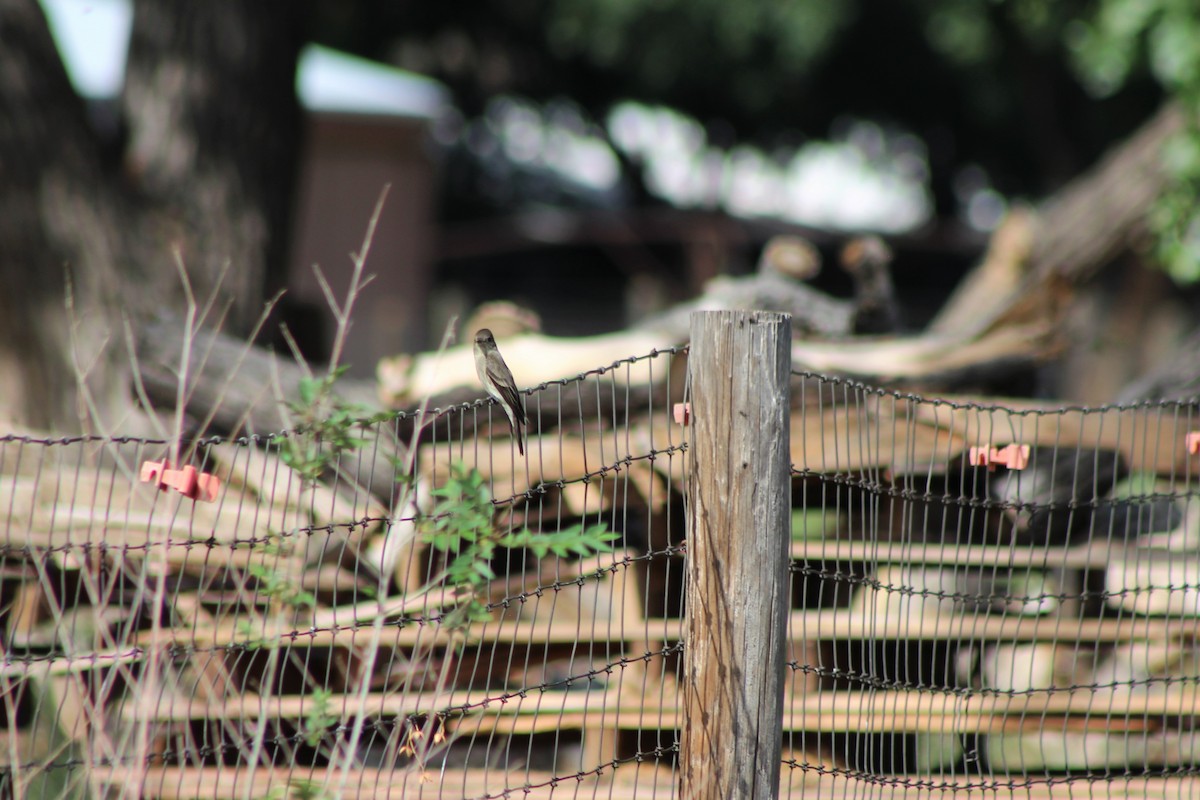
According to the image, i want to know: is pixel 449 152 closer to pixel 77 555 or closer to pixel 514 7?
pixel 514 7

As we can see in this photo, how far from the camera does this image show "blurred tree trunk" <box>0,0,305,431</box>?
6.61m

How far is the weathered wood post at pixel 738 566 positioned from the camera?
9.66 ft

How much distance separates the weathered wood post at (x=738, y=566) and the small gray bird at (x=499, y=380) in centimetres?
71

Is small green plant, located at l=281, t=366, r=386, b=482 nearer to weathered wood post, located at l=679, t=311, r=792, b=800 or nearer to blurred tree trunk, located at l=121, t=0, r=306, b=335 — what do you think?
weathered wood post, located at l=679, t=311, r=792, b=800

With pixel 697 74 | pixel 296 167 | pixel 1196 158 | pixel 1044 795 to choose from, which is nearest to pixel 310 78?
pixel 697 74

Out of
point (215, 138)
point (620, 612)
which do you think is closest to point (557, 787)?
point (620, 612)

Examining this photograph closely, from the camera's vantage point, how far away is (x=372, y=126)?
18.1 m

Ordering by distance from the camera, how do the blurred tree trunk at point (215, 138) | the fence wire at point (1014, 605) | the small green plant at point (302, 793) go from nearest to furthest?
the small green plant at point (302, 793), the fence wire at point (1014, 605), the blurred tree trunk at point (215, 138)

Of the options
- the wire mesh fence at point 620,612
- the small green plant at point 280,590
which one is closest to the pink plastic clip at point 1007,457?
the wire mesh fence at point 620,612

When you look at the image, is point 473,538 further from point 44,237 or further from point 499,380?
point 44,237

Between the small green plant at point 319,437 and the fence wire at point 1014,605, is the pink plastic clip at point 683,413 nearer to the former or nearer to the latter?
the small green plant at point 319,437

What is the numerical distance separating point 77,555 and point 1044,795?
319 centimetres

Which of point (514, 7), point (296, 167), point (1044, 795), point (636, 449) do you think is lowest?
point (1044, 795)

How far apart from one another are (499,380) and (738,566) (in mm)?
1018
